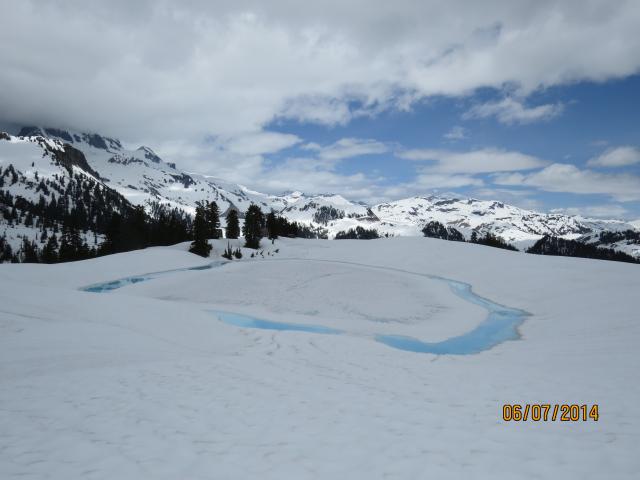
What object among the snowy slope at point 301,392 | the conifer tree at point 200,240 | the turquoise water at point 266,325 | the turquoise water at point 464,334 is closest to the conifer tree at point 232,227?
the conifer tree at point 200,240

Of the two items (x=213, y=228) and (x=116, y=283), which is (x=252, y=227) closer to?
(x=213, y=228)

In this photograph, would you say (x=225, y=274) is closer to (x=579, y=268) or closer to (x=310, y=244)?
(x=579, y=268)

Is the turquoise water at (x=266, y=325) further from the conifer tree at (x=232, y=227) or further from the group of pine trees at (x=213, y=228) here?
the conifer tree at (x=232, y=227)

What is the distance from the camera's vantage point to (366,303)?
1067 inches

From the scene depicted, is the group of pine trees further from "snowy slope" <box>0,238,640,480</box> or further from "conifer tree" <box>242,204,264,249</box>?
"snowy slope" <box>0,238,640,480</box>

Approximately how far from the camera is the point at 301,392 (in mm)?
10031

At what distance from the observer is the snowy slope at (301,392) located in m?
6.11

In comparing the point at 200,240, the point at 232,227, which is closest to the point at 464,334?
the point at 200,240

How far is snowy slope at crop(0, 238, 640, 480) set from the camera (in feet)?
20.1

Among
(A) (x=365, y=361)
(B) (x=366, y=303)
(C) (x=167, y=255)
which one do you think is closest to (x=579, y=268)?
(B) (x=366, y=303)

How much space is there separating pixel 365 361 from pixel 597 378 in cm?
804

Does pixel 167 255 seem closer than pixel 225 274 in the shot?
No

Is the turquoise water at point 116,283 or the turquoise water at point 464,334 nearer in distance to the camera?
the turquoise water at point 464,334

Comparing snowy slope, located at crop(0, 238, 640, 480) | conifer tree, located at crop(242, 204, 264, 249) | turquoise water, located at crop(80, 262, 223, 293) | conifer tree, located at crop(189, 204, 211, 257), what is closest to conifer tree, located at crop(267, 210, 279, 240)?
conifer tree, located at crop(242, 204, 264, 249)
